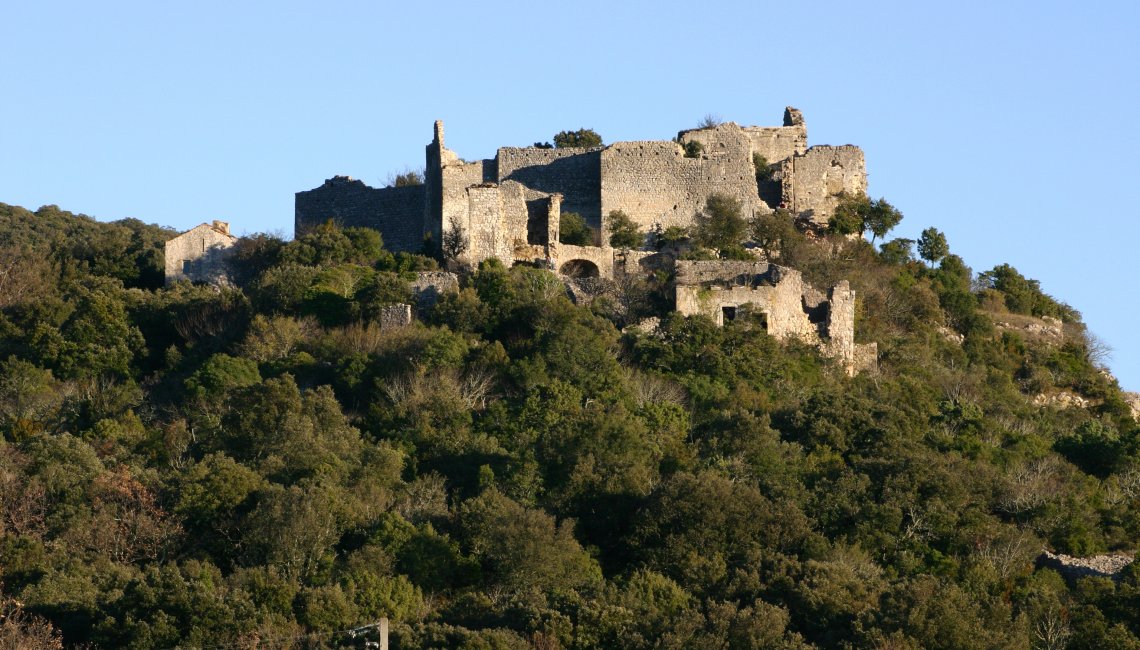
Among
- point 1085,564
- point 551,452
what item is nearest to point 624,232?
point 551,452

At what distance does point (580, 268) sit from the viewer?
47.2m

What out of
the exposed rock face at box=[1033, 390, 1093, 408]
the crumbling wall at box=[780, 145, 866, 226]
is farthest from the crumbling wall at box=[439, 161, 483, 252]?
the exposed rock face at box=[1033, 390, 1093, 408]

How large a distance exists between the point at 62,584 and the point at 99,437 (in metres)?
6.49

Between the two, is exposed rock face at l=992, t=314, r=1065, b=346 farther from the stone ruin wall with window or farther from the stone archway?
the stone archway

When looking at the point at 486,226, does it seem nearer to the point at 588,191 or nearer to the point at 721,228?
the point at 588,191

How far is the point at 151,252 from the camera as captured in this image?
4850 centimetres

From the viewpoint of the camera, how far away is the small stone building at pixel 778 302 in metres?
42.8

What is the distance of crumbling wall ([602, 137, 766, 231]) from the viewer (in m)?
49.3

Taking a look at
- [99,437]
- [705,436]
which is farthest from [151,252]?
[705,436]

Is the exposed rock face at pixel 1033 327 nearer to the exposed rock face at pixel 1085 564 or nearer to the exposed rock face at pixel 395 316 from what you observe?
the exposed rock face at pixel 395 316

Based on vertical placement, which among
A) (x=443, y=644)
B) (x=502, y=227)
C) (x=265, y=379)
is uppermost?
(x=502, y=227)

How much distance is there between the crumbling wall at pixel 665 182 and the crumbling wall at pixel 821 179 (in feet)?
3.47

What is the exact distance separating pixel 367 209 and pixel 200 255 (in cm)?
411

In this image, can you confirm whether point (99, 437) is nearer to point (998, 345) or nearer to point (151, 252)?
point (151, 252)
